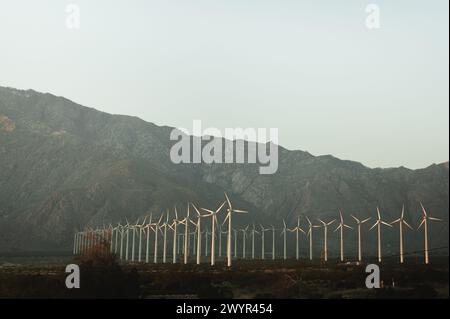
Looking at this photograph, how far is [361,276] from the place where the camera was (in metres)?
95.2

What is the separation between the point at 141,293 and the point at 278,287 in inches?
788

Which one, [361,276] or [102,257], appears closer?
[102,257]

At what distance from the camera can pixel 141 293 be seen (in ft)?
245
